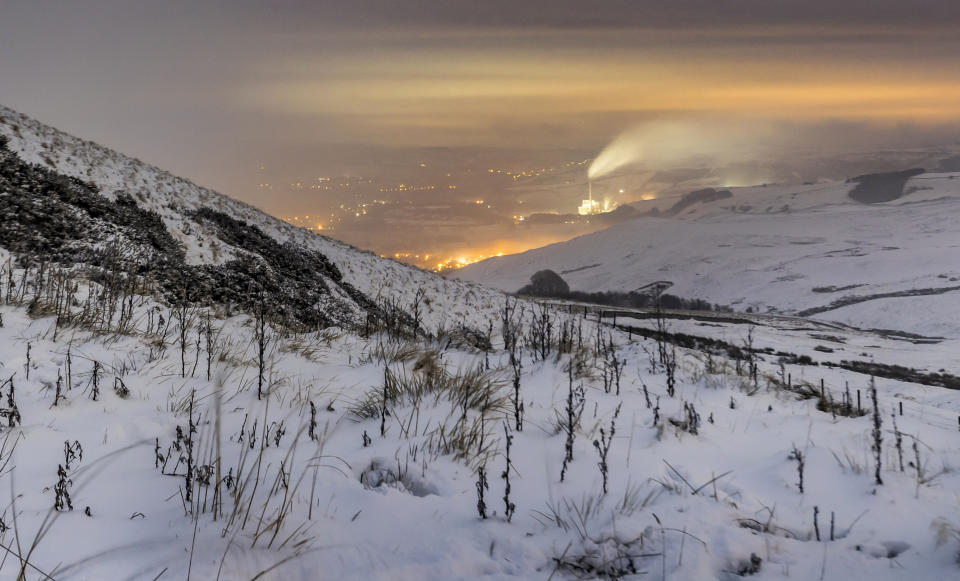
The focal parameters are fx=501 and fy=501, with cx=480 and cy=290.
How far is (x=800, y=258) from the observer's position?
3597 inches

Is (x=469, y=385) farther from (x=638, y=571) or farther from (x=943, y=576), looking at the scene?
(x=943, y=576)

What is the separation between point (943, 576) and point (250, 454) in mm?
2925

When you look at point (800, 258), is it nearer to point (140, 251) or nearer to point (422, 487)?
point (140, 251)

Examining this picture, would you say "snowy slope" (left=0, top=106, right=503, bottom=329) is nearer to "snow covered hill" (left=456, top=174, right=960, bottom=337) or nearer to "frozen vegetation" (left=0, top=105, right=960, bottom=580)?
"frozen vegetation" (left=0, top=105, right=960, bottom=580)

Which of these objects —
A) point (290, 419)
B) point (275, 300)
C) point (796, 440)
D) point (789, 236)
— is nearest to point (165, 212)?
point (275, 300)

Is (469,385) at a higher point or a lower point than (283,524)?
higher

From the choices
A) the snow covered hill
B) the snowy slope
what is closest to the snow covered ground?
the snowy slope

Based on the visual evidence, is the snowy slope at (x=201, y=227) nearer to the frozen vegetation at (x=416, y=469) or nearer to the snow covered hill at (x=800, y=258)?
the frozen vegetation at (x=416, y=469)

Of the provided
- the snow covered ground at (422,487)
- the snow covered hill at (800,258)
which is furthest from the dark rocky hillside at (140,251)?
the snow covered hill at (800,258)

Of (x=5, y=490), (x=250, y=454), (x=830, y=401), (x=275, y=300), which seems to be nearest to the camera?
(x=5, y=490)

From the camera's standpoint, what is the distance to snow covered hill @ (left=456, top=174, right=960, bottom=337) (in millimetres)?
61344

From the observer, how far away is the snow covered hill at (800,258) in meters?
61.3

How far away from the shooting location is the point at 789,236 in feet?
376

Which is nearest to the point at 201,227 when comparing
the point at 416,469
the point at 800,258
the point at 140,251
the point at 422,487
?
the point at 140,251
